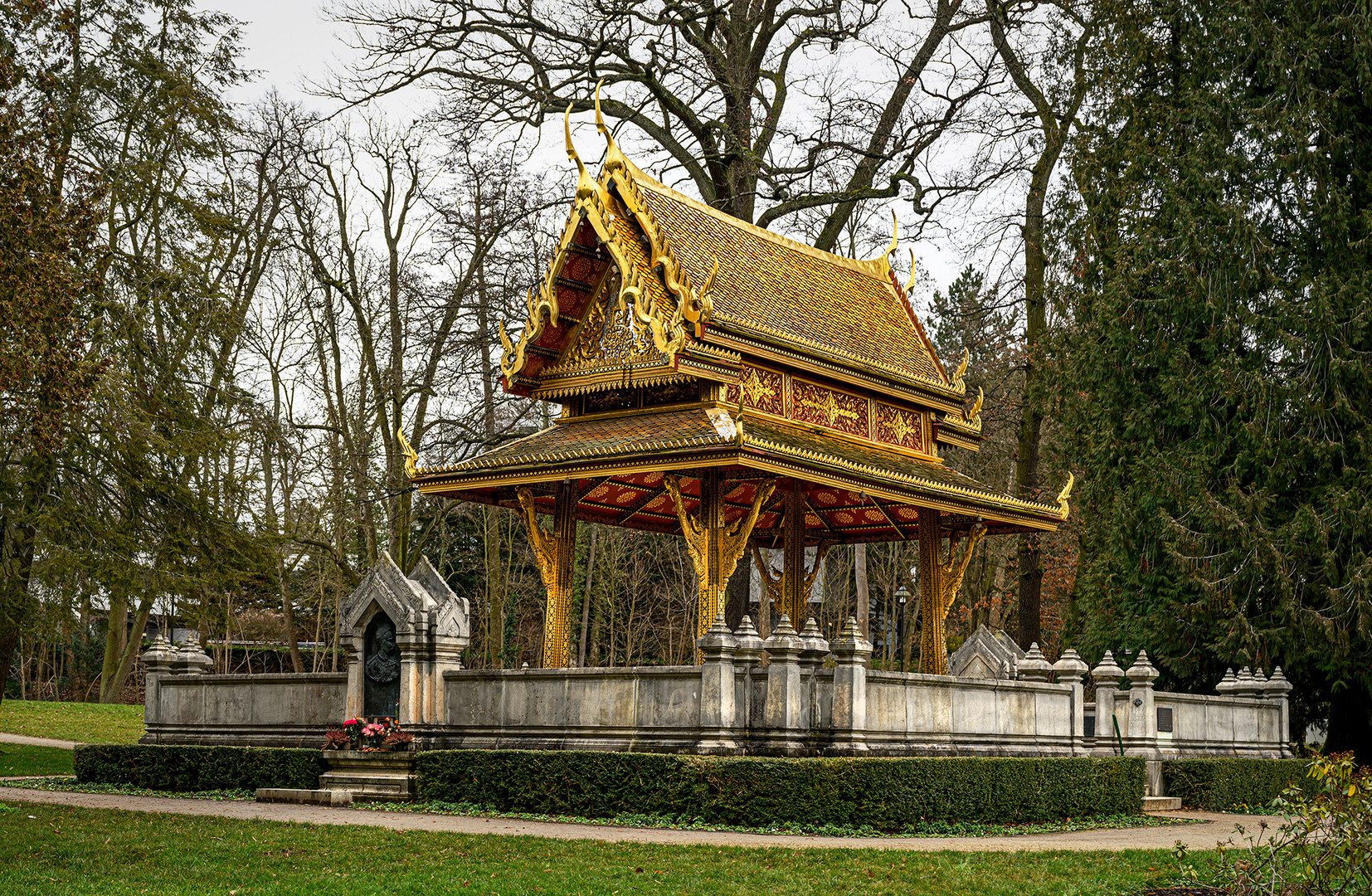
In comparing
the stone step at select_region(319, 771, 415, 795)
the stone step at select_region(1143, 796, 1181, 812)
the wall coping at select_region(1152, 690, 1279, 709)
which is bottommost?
the stone step at select_region(1143, 796, 1181, 812)

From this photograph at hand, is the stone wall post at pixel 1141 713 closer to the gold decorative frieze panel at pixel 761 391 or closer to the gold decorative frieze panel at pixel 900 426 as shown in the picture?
the gold decorative frieze panel at pixel 900 426

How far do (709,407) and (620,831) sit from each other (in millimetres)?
7372

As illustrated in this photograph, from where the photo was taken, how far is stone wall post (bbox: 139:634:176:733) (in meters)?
20.7

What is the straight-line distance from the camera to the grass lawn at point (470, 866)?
11.0 meters

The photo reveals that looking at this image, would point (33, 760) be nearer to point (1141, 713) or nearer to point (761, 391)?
point (761, 391)

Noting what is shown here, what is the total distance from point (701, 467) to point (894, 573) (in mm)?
27594

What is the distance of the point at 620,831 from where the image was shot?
1503 cm

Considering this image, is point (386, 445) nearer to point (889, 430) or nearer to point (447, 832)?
point (889, 430)

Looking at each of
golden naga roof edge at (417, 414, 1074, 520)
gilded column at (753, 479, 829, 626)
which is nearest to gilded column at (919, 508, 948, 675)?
golden naga roof edge at (417, 414, 1074, 520)

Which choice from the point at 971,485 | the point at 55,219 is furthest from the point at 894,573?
the point at 55,219

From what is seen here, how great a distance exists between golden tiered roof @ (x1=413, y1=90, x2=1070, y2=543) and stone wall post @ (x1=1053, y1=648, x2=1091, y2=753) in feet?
9.92

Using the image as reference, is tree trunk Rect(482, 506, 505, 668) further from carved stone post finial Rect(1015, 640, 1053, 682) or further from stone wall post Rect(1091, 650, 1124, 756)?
carved stone post finial Rect(1015, 640, 1053, 682)

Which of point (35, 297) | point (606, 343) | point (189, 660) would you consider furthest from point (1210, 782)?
point (35, 297)

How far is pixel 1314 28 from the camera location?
960 inches
